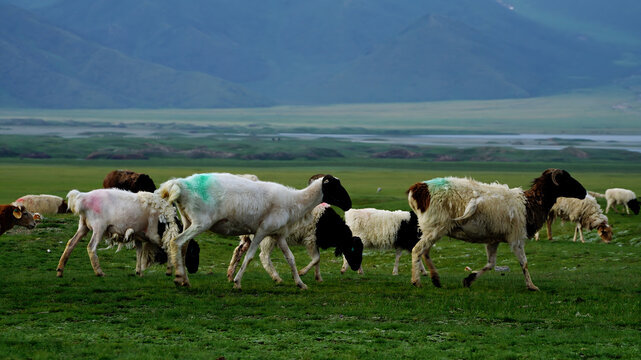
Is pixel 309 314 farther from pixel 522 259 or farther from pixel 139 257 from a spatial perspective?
pixel 139 257

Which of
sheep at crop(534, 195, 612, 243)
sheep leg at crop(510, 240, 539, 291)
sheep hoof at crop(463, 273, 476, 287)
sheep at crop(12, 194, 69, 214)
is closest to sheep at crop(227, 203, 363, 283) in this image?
sheep hoof at crop(463, 273, 476, 287)

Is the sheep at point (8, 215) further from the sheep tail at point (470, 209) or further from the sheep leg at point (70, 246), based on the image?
the sheep tail at point (470, 209)

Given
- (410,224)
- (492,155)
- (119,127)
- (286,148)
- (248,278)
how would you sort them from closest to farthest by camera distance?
(248,278), (410,224), (492,155), (286,148), (119,127)

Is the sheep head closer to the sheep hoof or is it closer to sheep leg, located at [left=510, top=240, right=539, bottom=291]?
the sheep hoof

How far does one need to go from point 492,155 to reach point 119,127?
344 feet

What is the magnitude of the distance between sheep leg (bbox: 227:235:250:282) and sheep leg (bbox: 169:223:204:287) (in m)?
1.36

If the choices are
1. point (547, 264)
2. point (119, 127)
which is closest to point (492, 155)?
point (547, 264)

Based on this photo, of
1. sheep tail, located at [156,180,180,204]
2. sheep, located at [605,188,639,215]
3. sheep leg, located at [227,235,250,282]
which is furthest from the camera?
sheep, located at [605,188,639,215]

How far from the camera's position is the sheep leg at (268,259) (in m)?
16.1

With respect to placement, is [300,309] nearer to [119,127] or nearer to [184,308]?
[184,308]

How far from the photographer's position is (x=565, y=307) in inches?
526

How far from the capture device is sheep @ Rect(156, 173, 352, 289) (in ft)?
48.3

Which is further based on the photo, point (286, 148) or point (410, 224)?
point (286, 148)

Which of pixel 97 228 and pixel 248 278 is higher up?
pixel 97 228
